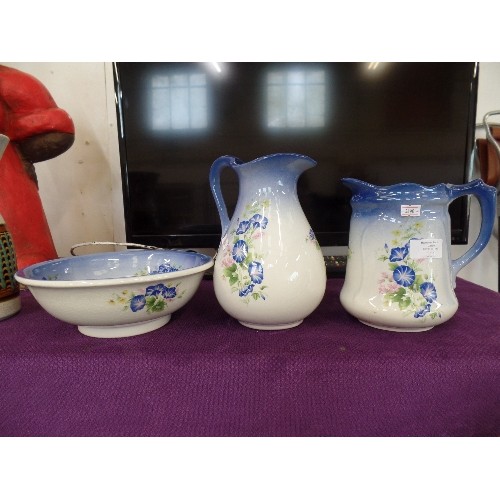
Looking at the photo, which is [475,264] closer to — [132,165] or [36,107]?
[132,165]

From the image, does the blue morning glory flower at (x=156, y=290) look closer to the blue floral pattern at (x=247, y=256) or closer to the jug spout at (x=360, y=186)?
the blue floral pattern at (x=247, y=256)

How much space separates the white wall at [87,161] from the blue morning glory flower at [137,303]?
0.59 meters

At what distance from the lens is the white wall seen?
2.90 ft

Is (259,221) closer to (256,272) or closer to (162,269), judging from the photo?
(256,272)

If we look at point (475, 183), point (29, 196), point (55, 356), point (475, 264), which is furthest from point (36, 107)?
point (475, 264)

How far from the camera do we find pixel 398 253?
0.42 meters

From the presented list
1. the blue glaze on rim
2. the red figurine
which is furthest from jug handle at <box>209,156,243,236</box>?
the red figurine

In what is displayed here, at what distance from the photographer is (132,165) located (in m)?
0.76

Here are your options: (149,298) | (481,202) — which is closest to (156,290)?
(149,298)

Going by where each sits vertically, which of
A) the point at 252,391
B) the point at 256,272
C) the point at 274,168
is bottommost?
the point at 252,391

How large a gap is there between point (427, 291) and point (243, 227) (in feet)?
0.75

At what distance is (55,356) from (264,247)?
25cm

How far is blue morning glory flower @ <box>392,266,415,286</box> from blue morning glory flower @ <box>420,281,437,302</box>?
15 millimetres

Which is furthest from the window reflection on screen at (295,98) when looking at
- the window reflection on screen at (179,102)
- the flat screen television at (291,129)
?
the window reflection on screen at (179,102)
